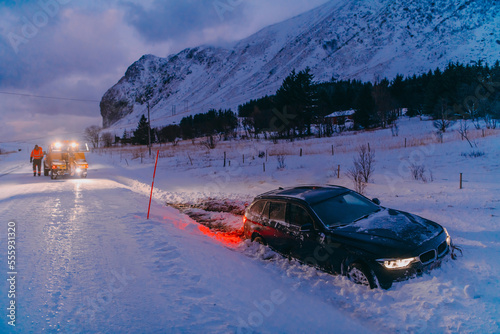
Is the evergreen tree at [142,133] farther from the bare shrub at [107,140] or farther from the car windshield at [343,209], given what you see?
the car windshield at [343,209]

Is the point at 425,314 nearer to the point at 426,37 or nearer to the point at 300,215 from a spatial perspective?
the point at 300,215

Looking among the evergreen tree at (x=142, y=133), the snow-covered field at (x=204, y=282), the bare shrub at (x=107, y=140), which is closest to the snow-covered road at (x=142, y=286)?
the snow-covered field at (x=204, y=282)

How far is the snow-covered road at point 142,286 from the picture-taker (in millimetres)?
3193

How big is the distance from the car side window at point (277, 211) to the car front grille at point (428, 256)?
8.15 ft

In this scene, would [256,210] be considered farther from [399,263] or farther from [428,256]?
[428,256]

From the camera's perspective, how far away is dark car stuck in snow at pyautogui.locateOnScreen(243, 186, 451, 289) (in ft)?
13.2

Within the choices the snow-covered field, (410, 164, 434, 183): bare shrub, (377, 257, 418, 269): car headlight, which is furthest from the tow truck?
(410, 164, 434, 183): bare shrub

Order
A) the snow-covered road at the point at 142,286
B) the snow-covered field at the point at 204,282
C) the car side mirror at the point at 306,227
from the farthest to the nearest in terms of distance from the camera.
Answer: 1. the car side mirror at the point at 306,227
2. the snow-covered field at the point at 204,282
3. the snow-covered road at the point at 142,286

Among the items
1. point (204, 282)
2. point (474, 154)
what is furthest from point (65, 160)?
point (474, 154)

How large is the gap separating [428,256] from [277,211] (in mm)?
2766

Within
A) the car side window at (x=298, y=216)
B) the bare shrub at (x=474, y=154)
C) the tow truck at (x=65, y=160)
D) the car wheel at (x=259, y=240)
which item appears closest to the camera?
the car side window at (x=298, y=216)

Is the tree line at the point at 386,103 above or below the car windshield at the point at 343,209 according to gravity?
above

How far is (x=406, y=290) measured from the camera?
3.94 meters

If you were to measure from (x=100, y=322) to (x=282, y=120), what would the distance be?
49414 mm
